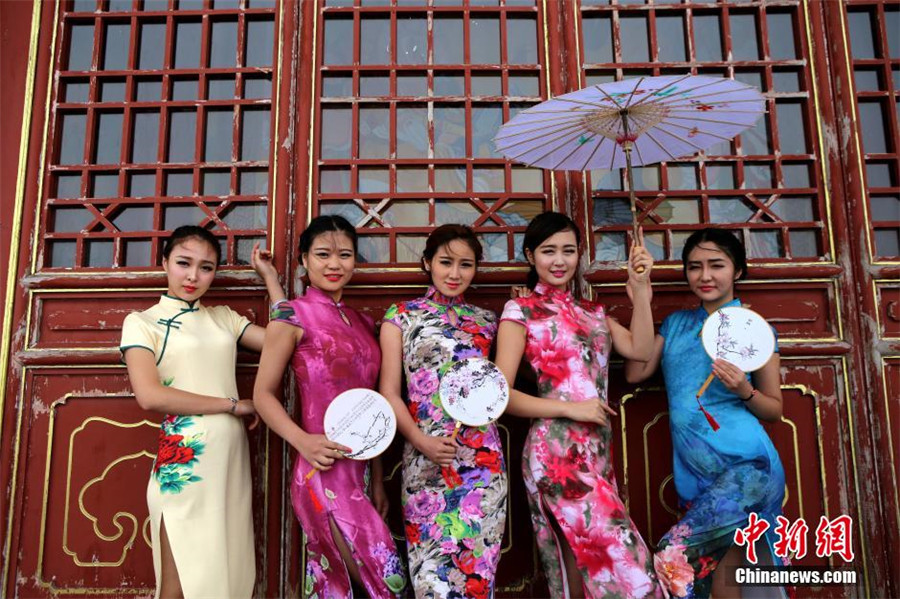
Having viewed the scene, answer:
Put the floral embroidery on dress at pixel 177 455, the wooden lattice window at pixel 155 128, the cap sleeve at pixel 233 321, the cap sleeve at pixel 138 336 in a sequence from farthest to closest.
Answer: the wooden lattice window at pixel 155 128 < the cap sleeve at pixel 233 321 < the cap sleeve at pixel 138 336 < the floral embroidery on dress at pixel 177 455

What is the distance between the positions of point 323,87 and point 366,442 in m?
2.06

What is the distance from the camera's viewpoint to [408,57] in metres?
3.96

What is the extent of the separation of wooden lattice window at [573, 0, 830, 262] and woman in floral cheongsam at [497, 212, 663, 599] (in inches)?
26.0

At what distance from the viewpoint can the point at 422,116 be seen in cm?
388

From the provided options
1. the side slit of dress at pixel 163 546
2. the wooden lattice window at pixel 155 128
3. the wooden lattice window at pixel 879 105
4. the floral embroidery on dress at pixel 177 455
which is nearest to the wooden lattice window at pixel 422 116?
the wooden lattice window at pixel 155 128

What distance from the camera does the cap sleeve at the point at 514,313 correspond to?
3082mm

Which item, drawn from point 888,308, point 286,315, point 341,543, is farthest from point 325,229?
point 888,308

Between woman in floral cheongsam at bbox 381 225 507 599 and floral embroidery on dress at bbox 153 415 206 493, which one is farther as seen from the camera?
floral embroidery on dress at bbox 153 415 206 493

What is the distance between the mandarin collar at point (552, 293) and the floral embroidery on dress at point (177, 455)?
1584mm

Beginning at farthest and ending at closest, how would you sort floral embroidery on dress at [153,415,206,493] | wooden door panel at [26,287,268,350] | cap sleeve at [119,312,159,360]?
wooden door panel at [26,287,268,350], cap sleeve at [119,312,159,360], floral embroidery on dress at [153,415,206,493]

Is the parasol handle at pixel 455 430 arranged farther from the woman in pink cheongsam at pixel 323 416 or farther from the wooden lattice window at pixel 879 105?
the wooden lattice window at pixel 879 105

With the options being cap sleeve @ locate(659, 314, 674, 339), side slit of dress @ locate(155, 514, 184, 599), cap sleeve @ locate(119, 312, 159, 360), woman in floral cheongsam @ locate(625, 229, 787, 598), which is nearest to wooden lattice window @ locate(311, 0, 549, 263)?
cap sleeve @ locate(659, 314, 674, 339)

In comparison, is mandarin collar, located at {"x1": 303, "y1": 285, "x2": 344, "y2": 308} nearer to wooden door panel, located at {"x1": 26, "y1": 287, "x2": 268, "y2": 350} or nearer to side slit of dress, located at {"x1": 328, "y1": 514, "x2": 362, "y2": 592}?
wooden door panel, located at {"x1": 26, "y1": 287, "x2": 268, "y2": 350}

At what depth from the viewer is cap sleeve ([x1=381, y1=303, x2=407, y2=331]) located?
3.11 metres
